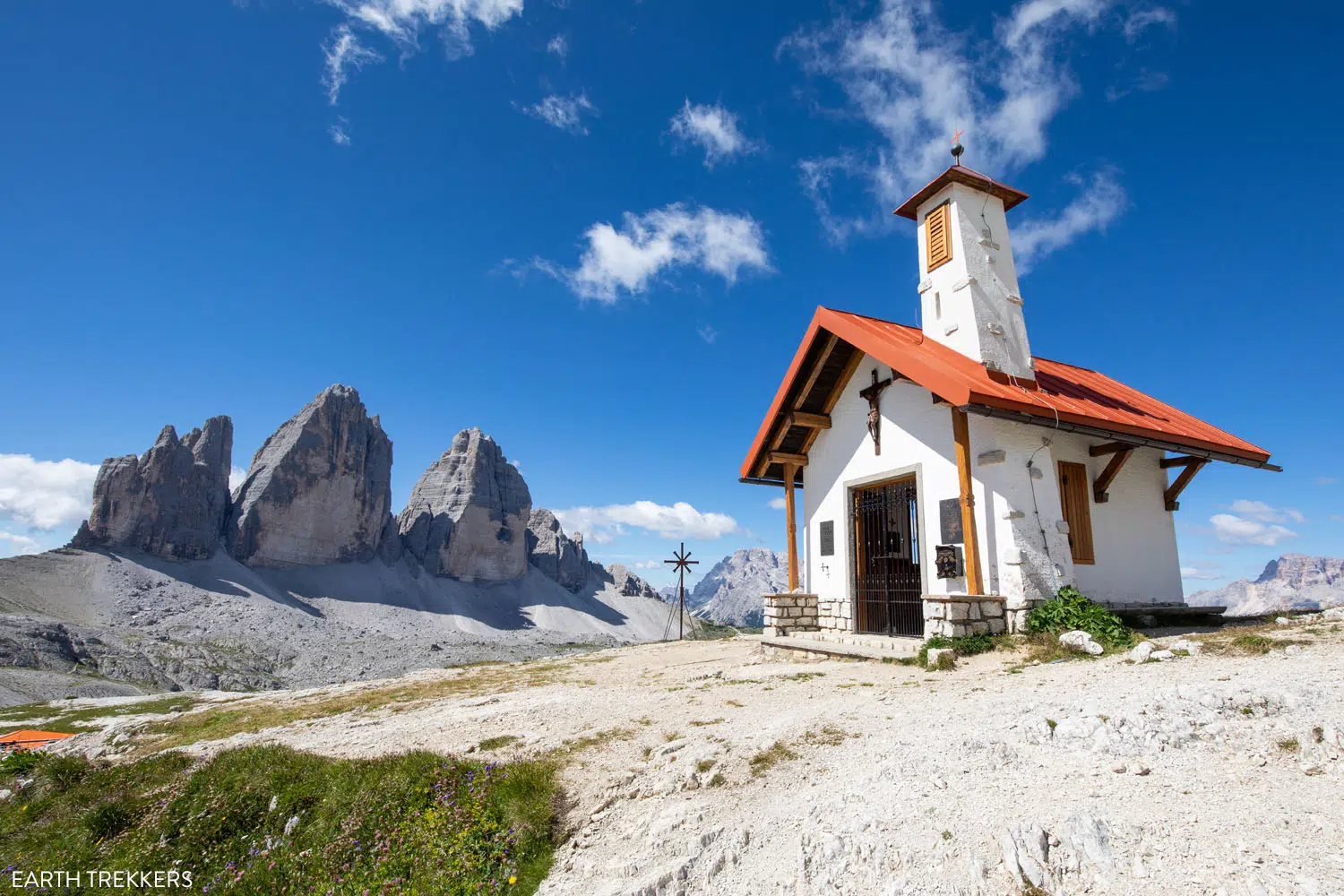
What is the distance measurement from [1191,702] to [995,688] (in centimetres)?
242

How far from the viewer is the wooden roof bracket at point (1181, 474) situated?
1308 centimetres

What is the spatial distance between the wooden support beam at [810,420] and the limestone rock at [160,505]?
101405mm

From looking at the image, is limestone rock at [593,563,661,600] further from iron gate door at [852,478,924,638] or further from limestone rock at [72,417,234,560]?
iron gate door at [852,478,924,638]

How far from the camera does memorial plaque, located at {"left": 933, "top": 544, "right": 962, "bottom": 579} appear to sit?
11305 mm

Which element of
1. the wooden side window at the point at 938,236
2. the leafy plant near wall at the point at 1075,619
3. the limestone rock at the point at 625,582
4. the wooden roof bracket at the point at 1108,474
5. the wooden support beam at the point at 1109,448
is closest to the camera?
the leafy plant near wall at the point at 1075,619

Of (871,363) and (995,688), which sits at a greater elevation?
(871,363)

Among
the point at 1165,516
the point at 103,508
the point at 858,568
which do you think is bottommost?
the point at 858,568

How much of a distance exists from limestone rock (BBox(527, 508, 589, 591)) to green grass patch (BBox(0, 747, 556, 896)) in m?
130

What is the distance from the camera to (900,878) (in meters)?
3.77

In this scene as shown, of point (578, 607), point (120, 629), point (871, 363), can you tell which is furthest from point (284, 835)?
point (578, 607)

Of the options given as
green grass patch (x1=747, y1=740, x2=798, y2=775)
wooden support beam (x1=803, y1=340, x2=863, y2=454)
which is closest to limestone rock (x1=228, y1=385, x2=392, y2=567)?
wooden support beam (x1=803, y1=340, x2=863, y2=454)

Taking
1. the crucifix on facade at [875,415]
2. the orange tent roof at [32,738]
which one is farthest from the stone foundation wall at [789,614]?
the orange tent roof at [32,738]

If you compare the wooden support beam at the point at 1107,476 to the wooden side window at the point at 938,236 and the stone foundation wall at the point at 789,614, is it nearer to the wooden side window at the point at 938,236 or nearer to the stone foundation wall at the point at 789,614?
the wooden side window at the point at 938,236

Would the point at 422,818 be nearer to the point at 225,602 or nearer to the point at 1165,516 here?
the point at 1165,516
